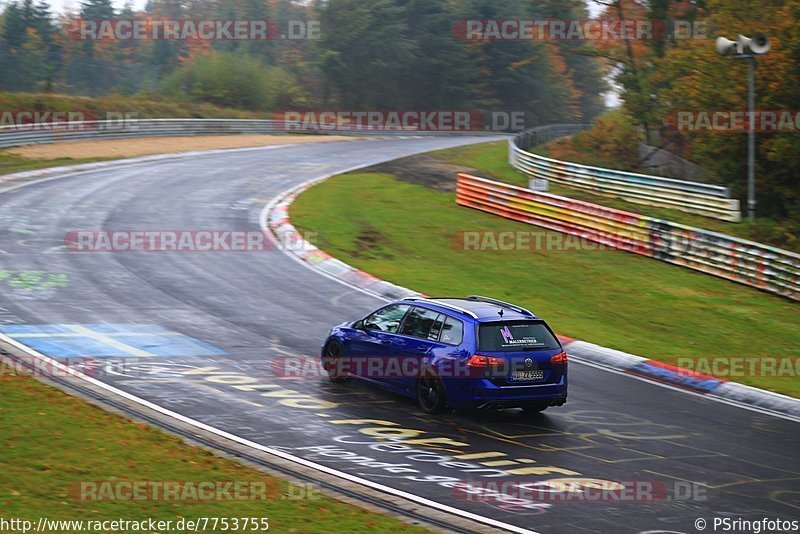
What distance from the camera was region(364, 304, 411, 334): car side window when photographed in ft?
45.4

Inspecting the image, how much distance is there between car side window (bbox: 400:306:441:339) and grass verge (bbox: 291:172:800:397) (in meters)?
5.31

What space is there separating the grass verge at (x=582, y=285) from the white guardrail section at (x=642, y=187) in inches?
170

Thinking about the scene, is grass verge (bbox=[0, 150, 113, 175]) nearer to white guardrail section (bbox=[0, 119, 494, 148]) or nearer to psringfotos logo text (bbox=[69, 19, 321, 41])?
white guardrail section (bbox=[0, 119, 494, 148])

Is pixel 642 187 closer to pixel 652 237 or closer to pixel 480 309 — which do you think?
pixel 652 237

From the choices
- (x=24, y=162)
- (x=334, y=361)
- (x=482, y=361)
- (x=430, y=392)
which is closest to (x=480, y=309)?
(x=482, y=361)

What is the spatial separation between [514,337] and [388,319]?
2.07m

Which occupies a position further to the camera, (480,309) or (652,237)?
(652,237)

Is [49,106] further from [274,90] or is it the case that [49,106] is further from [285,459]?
[285,459]

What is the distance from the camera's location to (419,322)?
13523 mm

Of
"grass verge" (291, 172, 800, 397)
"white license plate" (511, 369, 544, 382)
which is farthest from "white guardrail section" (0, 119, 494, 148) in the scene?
"white license plate" (511, 369, 544, 382)

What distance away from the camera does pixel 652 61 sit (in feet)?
159

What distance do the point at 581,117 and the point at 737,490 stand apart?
10509 centimetres

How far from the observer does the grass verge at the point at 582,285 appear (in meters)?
18.7

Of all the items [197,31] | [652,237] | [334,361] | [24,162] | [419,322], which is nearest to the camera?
[419,322]
